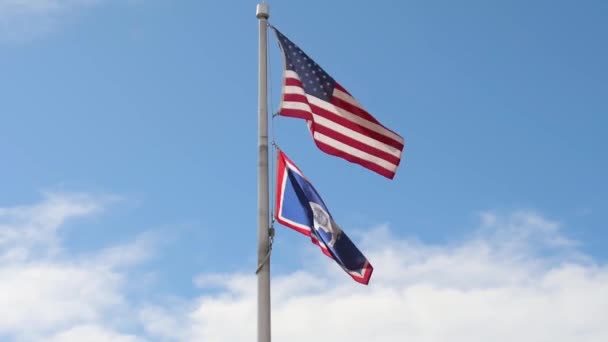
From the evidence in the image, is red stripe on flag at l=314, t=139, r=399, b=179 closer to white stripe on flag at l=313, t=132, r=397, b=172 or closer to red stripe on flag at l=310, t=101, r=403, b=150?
white stripe on flag at l=313, t=132, r=397, b=172

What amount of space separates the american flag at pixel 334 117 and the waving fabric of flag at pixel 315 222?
0.87 metres

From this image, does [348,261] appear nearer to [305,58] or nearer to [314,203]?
[314,203]

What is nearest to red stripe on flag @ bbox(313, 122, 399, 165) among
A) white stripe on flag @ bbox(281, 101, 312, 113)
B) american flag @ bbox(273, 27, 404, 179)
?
american flag @ bbox(273, 27, 404, 179)

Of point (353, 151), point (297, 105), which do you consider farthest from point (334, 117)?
point (297, 105)

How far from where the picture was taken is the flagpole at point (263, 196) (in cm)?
1889

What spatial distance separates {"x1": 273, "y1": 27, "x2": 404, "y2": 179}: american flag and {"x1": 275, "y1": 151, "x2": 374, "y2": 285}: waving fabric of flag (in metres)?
0.87

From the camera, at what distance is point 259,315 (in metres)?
18.9

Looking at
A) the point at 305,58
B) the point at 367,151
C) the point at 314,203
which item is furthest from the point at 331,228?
the point at 305,58

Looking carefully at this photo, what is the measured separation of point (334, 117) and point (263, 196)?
2.35m

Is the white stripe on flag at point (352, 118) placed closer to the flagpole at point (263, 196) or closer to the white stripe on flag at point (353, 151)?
the white stripe on flag at point (353, 151)

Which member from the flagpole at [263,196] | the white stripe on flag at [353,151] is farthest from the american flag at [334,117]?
the flagpole at [263,196]

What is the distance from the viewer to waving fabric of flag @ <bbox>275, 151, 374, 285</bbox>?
65.4ft

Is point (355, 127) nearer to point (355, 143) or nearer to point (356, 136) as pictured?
point (356, 136)

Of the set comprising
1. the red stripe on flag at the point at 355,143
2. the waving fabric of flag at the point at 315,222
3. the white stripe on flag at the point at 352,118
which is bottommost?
the waving fabric of flag at the point at 315,222
